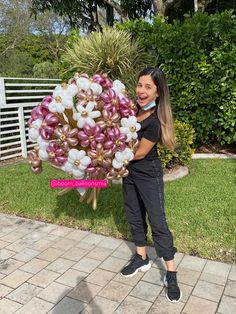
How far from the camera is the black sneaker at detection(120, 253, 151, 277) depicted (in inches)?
122

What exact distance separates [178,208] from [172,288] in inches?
67.9

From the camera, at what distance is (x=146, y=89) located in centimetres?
262

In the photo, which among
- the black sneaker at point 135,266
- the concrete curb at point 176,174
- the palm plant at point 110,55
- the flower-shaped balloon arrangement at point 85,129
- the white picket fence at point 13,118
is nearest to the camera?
the flower-shaped balloon arrangement at point 85,129

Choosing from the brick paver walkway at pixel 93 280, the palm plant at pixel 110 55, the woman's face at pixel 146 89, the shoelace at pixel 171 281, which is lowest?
the brick paver walkway at pixel 93 280

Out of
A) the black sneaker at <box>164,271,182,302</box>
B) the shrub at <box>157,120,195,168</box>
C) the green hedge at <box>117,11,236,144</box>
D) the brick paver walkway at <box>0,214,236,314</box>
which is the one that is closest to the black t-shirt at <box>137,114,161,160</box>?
the black sneaker at <box>164,271,182,302</box>

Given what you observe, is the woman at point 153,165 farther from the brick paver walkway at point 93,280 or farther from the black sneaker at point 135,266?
the black sneaker at point 135,266

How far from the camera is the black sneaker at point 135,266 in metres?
3.09

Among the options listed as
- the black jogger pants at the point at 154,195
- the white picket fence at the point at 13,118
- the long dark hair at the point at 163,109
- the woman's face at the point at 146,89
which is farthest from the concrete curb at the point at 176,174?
the white picket fence at the point at 13,118

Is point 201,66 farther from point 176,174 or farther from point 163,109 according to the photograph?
point 163,109

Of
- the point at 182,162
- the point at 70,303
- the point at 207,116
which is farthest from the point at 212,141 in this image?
the point at 70,303

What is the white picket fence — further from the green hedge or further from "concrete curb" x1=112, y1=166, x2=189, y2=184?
"concrete curb" x1=112, y1=166, x2=189, y2=184

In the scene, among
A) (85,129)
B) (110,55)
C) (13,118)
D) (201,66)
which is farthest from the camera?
(13,118)

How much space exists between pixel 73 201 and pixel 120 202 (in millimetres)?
660

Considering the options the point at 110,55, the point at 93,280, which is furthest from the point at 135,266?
the point at 110,55
